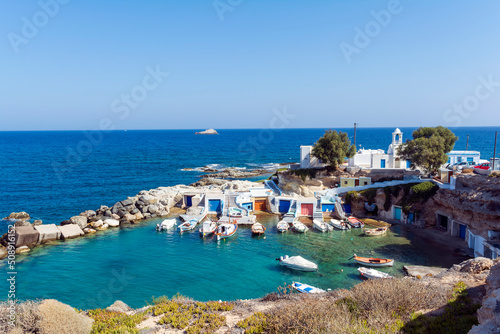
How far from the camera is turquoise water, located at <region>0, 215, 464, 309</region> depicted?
25391 millimetres

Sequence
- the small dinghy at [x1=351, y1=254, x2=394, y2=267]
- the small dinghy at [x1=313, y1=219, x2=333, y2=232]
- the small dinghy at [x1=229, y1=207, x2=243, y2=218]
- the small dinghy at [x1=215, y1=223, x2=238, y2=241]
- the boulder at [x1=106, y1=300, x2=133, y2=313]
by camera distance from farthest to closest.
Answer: the small dinghy at [x1=229, y1=207, x2=243, y2=218], the small dinghy at [x1=313, y1=219, x2=333, y2=232], the small dinghy at [x1=215, y1=223, x2=238, y2=241], the small dinghy at [x1=351, y1=254, x2=394, y2=267], the boulder at [x1=106, y1=300, x2=133, y2=313]

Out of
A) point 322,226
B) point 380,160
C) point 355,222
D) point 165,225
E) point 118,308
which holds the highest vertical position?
point 380,160

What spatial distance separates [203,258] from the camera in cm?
3172

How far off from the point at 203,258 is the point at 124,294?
8.59 m

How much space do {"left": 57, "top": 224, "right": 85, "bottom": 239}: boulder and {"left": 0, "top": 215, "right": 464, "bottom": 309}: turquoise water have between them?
145 centimetres

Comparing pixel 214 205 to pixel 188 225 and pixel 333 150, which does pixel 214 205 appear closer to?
pixel 188 225

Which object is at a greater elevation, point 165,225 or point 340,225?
point 340,225

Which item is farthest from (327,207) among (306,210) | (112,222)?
(112,222)

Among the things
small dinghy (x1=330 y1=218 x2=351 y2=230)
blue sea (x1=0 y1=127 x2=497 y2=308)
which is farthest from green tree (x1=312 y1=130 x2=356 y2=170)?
blue sea (x1=0 y1=127 x2=497 y2=308)

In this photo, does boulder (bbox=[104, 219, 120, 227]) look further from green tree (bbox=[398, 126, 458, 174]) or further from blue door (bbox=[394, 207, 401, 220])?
green tree (bbox=[398, 126, 458, 174])

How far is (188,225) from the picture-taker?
40594mm

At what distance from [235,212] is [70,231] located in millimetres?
20328

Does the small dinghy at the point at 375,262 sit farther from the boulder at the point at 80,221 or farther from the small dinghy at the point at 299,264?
the boulder at the point at 80,221

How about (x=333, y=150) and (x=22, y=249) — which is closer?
(x=22, y=249)
